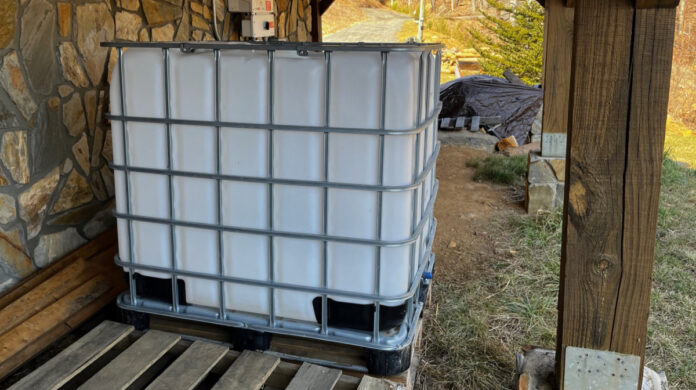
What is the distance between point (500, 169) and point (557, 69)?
5.68 ft

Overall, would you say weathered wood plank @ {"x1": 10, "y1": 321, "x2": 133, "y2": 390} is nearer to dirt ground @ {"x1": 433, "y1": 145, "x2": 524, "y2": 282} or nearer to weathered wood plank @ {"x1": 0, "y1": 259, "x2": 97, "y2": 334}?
weathered wood plank @ {"x1": 0, "y1": 259, "x2": 97, "y2": 334}

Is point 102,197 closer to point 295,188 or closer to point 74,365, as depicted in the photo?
point 74,365

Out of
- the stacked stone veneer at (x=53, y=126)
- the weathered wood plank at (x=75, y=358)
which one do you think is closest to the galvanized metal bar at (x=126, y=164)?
the weathered wood plank at (x=75, y=358)

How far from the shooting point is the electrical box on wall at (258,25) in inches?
197

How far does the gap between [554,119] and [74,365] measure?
4.34m

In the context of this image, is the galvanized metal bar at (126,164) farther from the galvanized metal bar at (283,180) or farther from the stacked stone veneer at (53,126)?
the stacked stone veneer at (53,126)

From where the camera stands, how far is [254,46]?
1994 mm

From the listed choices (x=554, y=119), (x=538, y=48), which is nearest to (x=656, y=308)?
(x=554, y=119)

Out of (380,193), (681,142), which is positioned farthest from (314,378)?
(681,142)

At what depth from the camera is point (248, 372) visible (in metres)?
2.11

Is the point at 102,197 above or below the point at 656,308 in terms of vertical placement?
above

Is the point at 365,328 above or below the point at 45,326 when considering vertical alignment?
above

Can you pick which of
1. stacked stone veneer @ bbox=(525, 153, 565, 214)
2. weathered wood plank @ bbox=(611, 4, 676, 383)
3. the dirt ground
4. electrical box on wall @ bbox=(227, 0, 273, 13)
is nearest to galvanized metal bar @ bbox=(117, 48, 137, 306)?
weathered wood plank @ bbox=(611, 4, 676, 383)

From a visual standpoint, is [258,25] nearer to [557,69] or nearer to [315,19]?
[557,69]
